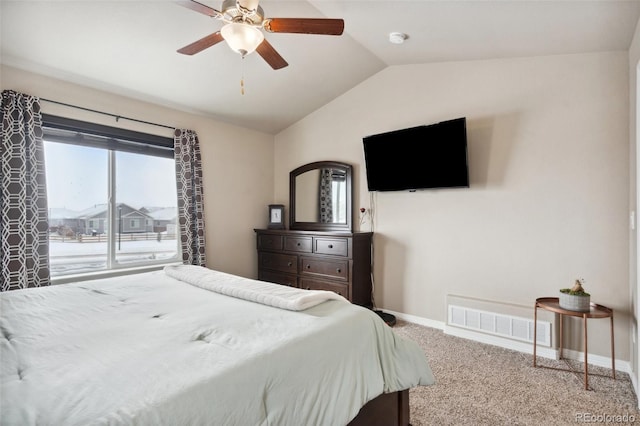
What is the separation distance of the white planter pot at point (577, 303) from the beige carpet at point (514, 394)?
51cm

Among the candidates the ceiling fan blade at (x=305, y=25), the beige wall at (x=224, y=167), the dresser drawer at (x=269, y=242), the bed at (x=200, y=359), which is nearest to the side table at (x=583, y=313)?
the bed at (x=200, y=359)

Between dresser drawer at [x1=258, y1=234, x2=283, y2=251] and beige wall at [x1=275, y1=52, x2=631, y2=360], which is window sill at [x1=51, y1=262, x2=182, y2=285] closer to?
dresser drawer at [x1=258, y1=234, x2=283, y2=251]

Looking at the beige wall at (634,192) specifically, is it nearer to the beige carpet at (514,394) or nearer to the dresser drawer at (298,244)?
the beige carpet at (514,394)

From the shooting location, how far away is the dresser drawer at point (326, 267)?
3620mm

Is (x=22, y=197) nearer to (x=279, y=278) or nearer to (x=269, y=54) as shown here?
(x=269, y=54)

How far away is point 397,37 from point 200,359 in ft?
9.49

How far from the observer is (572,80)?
2676 mm

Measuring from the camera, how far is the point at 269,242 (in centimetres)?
430

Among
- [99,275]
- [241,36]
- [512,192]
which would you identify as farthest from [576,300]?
[99,275]

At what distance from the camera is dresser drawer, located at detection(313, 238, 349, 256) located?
360 centimetres

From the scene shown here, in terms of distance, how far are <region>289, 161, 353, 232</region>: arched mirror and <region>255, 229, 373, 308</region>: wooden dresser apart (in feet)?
1.09

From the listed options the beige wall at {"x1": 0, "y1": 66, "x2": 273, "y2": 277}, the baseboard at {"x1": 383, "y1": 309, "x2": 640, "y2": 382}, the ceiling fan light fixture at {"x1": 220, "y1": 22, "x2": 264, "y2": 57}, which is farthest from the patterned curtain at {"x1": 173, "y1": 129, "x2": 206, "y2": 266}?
the baseboard at {"x1": 383, "y1": 309, "x2": 640, "y2": 382}

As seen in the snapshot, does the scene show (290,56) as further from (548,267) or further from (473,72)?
(548,267)

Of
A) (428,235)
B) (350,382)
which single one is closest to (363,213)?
(428,235)
